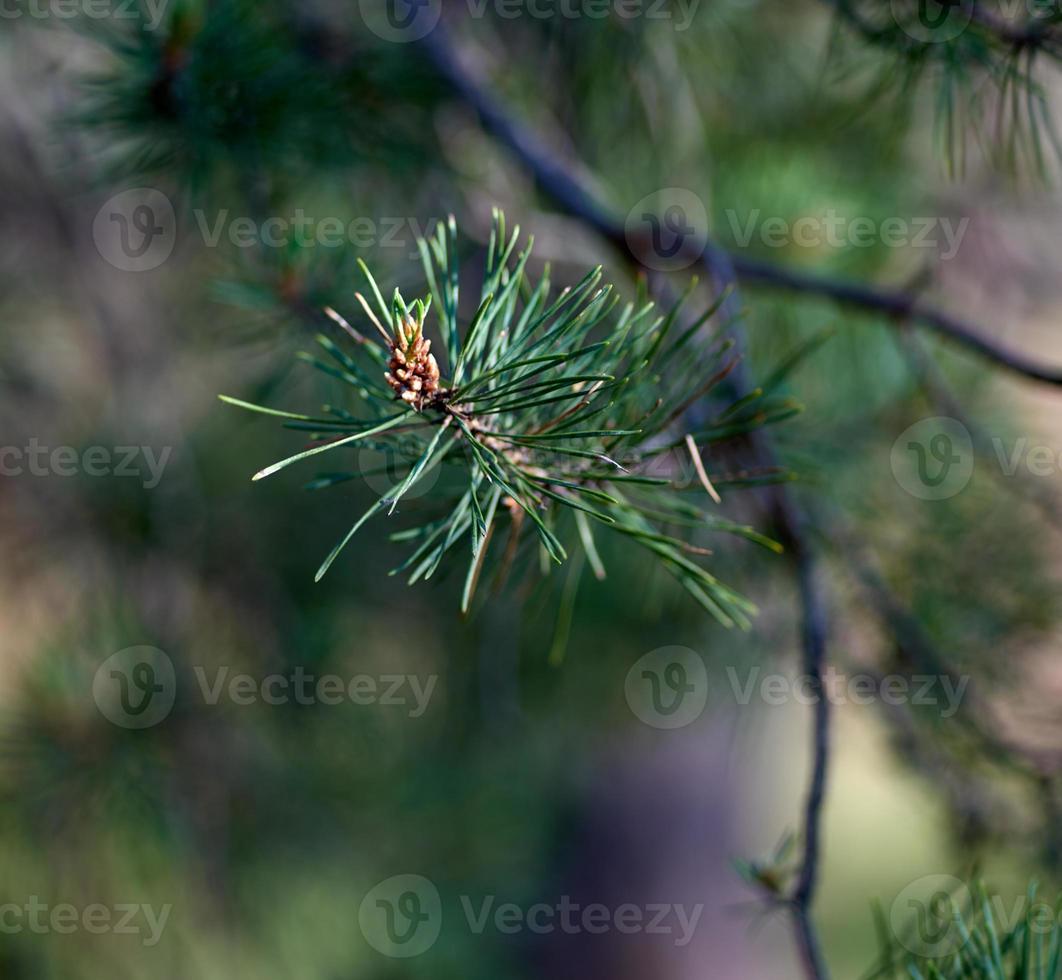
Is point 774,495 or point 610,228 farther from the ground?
point 610,228

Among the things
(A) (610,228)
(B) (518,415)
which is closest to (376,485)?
(A) (610,228)

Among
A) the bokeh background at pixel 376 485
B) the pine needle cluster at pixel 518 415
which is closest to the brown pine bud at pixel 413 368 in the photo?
the pine needle cluster at pixel 518 415

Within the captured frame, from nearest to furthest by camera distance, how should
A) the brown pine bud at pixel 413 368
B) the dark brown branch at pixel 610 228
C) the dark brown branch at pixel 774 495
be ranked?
the brown pine bud at pixel 413 368, the dark brown branch at pixel 774 495, the dark brown branch at pixel 610 228

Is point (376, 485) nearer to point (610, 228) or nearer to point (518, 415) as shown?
point (610, 228)

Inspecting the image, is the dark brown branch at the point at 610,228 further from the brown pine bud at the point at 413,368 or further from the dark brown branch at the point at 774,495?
the brown pine bud at the point at 413,368

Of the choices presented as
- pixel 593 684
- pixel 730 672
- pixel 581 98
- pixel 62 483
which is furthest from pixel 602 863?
pixel 581 98

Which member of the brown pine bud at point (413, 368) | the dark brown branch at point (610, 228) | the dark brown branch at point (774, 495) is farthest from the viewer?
the dark brown branch at point (610, 228)

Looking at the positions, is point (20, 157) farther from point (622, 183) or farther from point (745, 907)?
point (745, 907)

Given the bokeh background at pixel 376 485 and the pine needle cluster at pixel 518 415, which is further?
the bokeh background at pixel 376 485

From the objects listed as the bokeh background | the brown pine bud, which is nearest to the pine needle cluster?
the brown pine bud
